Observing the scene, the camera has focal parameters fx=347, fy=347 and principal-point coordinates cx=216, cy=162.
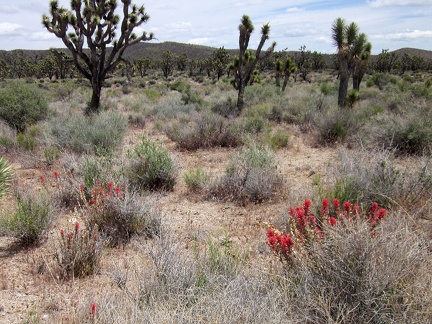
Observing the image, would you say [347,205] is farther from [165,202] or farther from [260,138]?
[260,138]

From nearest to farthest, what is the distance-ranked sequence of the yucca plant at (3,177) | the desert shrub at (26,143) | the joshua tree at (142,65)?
the yucca plant at (3,177) → the desert shrub at (26,143) → the joshua tree at (142,65)

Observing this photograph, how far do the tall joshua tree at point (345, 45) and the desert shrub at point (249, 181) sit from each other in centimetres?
1047

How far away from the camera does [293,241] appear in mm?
3037

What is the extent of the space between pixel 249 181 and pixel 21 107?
10294 millimetres

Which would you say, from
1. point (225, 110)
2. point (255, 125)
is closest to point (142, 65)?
point (225, 110)

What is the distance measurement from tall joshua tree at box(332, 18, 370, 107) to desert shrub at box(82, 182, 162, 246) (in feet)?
43.7

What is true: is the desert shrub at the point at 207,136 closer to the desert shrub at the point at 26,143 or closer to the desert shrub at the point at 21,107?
the desert shrub at the point at 26,143

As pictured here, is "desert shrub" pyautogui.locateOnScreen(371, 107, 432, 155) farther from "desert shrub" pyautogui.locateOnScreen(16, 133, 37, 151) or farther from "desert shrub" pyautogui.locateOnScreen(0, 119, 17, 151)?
"desert shrub" pyautogui.locateOnScreen(0, 119, 17, 151)

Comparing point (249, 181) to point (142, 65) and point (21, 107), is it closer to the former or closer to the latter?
point (21, 107)

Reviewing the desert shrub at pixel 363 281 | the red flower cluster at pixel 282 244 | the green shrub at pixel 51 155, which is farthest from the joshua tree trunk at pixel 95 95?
the desert shrub at pixel 363 281

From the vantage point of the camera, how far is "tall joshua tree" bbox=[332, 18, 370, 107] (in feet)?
52.5

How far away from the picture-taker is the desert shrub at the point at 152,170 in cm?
693

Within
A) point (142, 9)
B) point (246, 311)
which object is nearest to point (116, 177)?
point (246, 311)

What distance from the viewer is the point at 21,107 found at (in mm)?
12695
